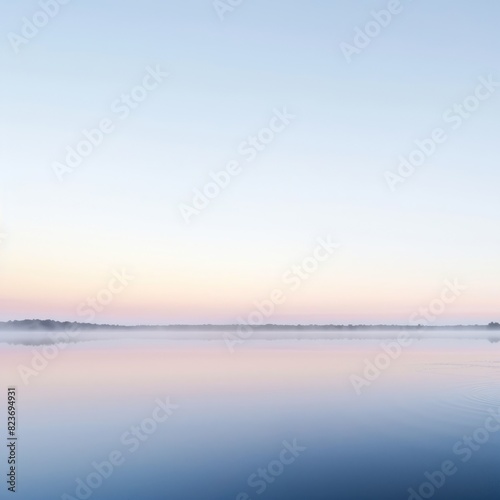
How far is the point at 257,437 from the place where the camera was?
19.7 meters

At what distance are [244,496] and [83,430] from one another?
30.9ft

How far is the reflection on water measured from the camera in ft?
48.8

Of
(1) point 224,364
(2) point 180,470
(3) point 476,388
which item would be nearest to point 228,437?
(2) point 180,470

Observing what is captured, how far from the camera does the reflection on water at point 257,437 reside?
1486 centimetres

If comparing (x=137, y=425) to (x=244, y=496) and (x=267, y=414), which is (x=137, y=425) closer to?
(x=267, y=414)

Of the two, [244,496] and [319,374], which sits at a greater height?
[319,374]

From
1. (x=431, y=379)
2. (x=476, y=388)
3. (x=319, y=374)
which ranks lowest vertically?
(x=476, y=388)

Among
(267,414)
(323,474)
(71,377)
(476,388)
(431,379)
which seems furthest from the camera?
(71,377)

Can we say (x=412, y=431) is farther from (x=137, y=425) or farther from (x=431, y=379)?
(x=431, y=379)

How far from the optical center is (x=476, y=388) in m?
29.0

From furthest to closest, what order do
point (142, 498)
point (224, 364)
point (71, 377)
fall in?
1. point (224, 364)
2. point (71, 377)
3. point (142, 498)

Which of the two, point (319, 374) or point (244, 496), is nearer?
point (244, 496)

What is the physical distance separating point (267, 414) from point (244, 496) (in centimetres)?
954

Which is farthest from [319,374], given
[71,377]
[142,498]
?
[142,498]
